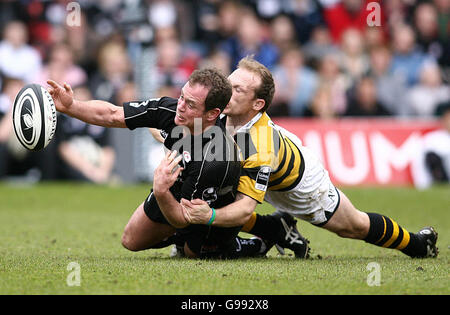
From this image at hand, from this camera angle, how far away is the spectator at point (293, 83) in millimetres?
14664

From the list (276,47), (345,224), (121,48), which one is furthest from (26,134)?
(276,47)

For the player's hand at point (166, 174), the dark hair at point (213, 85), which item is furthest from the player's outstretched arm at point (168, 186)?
the dark hair at point (213, 85)

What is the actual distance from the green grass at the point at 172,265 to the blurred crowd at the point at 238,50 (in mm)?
4351

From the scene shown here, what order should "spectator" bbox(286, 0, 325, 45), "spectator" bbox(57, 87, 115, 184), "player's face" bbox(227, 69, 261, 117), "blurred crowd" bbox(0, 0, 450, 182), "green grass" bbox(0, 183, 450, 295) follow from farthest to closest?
1. "spectator" bbox(286, 0, 325, 45)
2. "blurred crowd" bbox(0, 0, 450, 182)
3. "spectator" bbox(57, 87, 115, 184)
4. "player's face" bbox(227, 69, 261, 117)
5. "green grass" bbox(0, 183, 450, 295)

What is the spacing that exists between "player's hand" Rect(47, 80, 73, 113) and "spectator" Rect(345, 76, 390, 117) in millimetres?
9447

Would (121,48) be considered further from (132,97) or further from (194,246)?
(194,246)

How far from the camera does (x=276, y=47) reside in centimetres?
1526

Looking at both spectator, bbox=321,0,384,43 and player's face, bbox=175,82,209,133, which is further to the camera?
spectator, bbox=321,0,384,43

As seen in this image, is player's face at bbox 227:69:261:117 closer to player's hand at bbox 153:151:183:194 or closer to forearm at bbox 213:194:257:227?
forearm at bbox 213:194:257:227

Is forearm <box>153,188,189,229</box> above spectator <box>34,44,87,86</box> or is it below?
below

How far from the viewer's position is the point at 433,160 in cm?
1343

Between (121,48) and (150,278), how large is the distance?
10.2 meters

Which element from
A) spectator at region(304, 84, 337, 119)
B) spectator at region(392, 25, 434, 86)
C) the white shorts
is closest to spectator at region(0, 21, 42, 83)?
spectator at region(304, 84, 337, 119)

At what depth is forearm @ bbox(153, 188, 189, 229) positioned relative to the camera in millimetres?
5137
